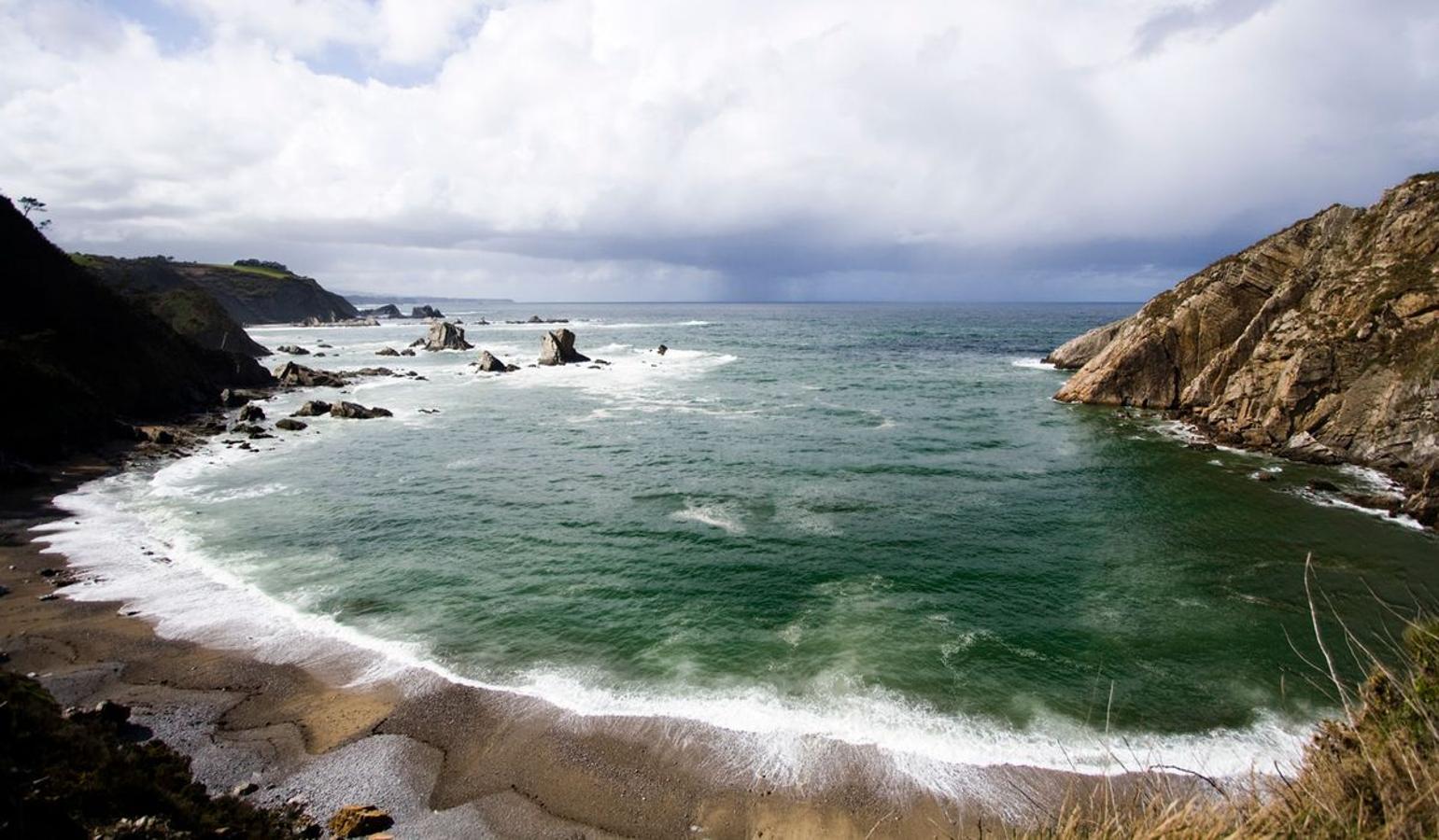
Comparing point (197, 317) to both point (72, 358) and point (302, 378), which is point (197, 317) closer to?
point (302, 378)

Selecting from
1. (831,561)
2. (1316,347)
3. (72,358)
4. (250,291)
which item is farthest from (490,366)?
(250,291)

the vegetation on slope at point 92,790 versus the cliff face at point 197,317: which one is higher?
the cliff face at point 197,317

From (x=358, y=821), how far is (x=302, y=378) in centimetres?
7921

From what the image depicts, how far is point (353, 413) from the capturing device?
5834cm

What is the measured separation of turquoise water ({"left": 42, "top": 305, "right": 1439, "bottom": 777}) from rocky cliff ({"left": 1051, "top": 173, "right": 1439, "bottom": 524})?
353 centimetres

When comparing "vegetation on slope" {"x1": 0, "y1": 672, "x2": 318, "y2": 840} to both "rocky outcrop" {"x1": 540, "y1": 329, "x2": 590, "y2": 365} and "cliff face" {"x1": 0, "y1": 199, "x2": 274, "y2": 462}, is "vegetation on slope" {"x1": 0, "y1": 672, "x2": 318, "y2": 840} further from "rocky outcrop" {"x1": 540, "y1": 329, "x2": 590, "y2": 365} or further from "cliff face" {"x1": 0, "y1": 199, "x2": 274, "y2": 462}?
"rocky outcrop" {"x1": 540, "y1": 329, "x2": 590, "y2": 365}

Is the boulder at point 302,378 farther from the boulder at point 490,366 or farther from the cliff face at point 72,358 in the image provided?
the boulder at point 490,366

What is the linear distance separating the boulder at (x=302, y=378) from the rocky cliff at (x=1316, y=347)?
82967 mm

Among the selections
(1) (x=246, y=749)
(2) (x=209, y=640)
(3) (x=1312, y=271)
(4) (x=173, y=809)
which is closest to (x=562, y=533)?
(2) (x=209, y=640)

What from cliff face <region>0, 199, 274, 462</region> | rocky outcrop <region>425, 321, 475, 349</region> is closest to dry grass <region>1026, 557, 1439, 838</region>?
cliff face <region>0, 199, 274, 462</region>

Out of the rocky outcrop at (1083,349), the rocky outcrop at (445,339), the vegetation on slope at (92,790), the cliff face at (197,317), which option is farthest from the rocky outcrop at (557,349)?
the vegetation on slope at (92,790)

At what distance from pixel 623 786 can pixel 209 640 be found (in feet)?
50.6

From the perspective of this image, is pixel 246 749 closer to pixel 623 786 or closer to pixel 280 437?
pixel 623 786

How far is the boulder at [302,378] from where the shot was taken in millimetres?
77906
